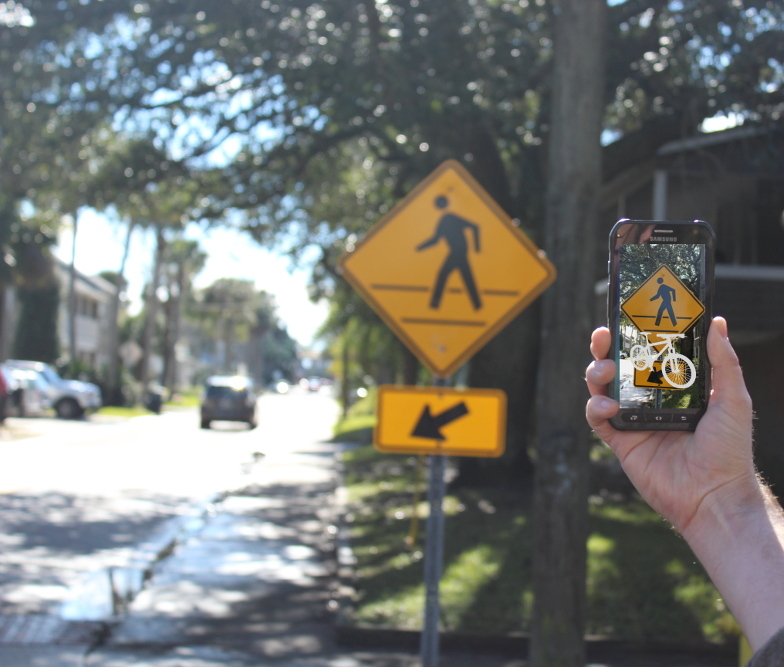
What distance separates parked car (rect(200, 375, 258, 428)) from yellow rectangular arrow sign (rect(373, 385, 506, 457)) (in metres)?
27.1

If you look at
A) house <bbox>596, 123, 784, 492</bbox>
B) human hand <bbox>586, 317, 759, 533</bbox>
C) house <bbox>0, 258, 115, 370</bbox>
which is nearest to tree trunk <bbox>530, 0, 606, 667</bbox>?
human hand <bbox>586, 317, 759, 533</bbox>

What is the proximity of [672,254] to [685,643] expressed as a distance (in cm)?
533

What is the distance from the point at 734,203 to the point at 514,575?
7093mm

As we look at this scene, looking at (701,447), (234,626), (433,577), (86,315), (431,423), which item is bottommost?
(234,626)

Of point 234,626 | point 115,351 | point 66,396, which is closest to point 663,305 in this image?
point 234,626

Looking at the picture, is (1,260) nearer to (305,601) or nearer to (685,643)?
(305,601)

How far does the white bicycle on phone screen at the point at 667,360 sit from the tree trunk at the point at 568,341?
3141 millimetres

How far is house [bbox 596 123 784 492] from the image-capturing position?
1135 centimetres

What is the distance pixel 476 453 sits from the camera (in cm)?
504

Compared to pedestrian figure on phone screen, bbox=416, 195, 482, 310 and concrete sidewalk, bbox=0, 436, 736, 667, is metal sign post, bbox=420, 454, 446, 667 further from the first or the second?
concrete sidewalk, bbox=0, 436, 736, 667

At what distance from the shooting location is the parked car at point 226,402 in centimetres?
3153

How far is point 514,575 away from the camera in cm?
828

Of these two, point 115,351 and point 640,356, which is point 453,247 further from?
point 115,351

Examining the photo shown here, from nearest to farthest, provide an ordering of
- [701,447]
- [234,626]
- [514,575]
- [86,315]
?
1. [701,447]
2. [234,626]
3. [514,575]
4. [86,315]
